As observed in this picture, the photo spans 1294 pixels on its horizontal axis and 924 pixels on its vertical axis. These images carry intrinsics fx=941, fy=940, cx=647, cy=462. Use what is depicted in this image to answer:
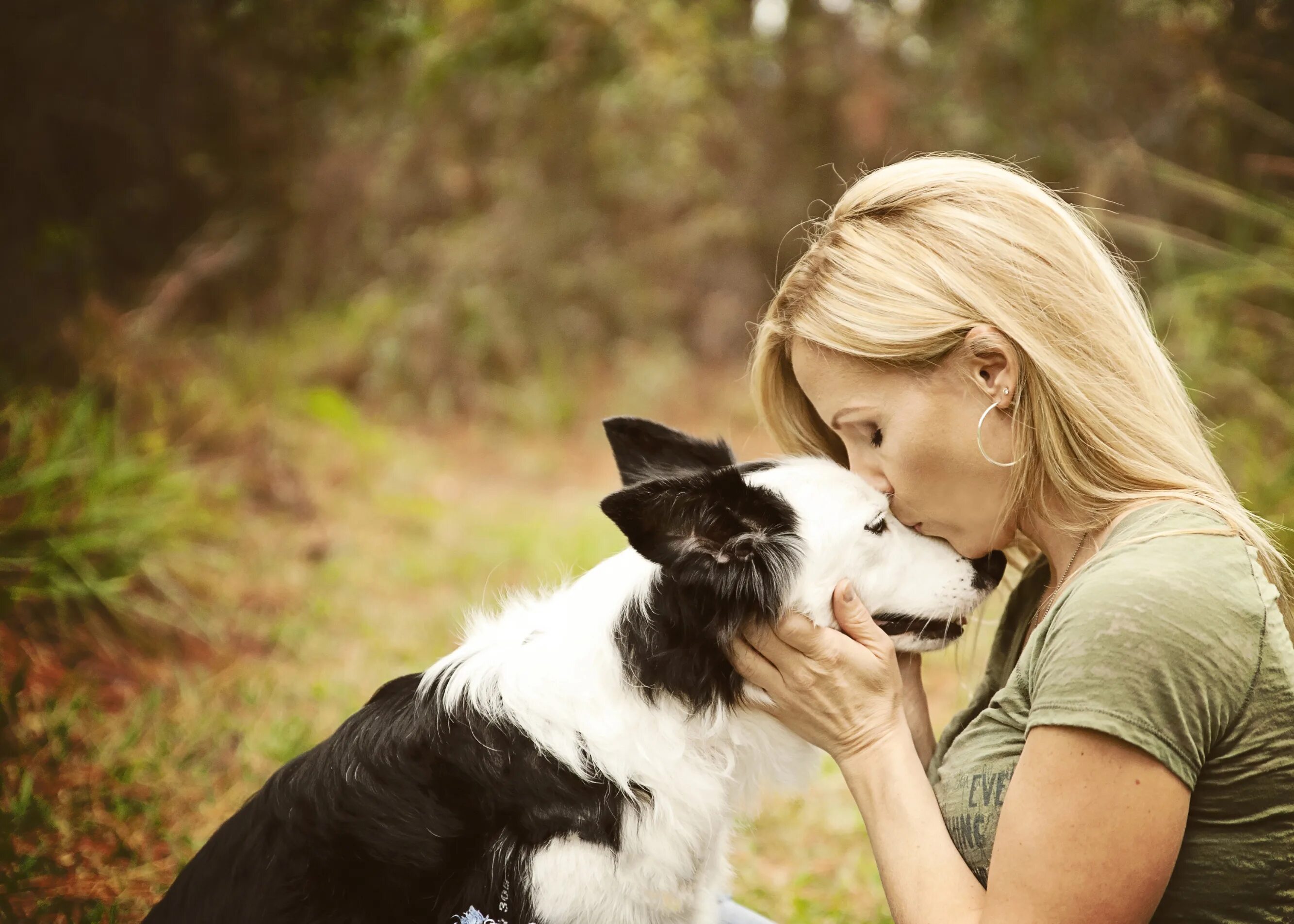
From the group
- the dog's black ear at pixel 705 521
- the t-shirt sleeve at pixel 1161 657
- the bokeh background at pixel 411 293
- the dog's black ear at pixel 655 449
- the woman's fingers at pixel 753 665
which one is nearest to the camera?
the t-shirt sleeve at pixel 1161 657

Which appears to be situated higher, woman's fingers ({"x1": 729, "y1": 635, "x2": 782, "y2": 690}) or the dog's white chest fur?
woman's fingers ({"x1": 729, "y1": 635, "x2": 782, "y2": 690})

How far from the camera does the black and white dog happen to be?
1.96 meters

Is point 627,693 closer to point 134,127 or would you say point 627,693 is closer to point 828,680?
point 828,680

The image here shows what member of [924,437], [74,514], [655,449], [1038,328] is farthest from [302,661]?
[1038,328]

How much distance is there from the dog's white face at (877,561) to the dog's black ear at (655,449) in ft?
0.77

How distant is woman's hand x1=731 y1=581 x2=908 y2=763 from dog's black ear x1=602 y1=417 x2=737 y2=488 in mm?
560

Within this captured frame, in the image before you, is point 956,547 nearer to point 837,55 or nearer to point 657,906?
point 657,906

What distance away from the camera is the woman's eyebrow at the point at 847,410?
2104 mm

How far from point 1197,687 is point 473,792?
1395mm

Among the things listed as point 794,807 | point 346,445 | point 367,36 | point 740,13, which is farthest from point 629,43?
point 794,807

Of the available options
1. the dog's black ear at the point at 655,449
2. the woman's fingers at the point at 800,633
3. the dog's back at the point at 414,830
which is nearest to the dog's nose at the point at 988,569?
the woman's fingers at the point at 800,633

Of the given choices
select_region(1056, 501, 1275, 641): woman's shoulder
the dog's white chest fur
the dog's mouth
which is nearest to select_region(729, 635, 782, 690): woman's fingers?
the dog's white chest fur

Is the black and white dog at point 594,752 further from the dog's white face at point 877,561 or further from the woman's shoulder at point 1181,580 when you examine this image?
the woman's shoulder at point 1181,580

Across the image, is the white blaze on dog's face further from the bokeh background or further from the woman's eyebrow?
the bokeh background
